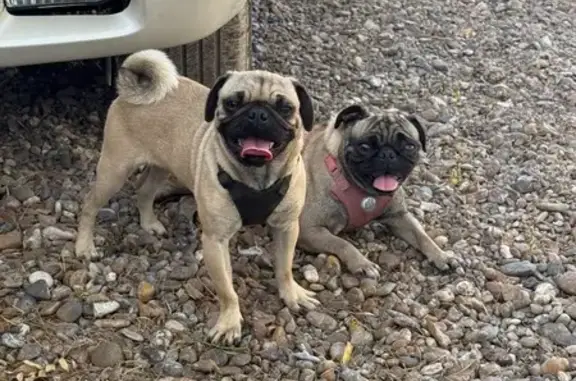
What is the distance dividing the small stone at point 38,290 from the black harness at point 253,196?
0.84 m

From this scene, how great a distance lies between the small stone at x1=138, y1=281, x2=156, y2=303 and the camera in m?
3.93

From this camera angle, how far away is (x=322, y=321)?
12.7ft

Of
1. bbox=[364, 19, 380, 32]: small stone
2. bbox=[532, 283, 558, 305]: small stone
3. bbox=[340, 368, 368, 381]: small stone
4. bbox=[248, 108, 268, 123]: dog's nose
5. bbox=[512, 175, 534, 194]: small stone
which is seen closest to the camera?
bbox=[248, 108, 268, 123]: dog's nose

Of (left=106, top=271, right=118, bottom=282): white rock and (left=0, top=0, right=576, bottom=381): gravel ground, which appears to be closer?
(left=0, top=0, right=576, bottom=381): gravel ground

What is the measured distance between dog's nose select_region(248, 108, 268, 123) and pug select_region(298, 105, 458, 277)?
3.07ft

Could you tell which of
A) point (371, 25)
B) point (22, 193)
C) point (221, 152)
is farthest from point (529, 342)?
point (371, 25)

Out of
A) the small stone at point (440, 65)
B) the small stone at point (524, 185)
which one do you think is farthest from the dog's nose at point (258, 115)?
the small stone at point (440, 65)

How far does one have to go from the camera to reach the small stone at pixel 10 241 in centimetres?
418

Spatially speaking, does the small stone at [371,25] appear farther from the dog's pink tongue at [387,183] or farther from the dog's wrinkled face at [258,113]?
the dog's wrinkled face at [258,113]

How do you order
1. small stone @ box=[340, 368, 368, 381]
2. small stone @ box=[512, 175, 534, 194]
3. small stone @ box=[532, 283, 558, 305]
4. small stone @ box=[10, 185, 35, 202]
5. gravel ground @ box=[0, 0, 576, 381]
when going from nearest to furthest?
small stone @ box=[340, 368, 368, 381], gravel ground @ box=[0, 0, 576, 381], small stone @ box=[532, 283, 558, 305], small stone @ box=[10, 185, 35, 202], small stone @ box=[512, 175, 534, 194]

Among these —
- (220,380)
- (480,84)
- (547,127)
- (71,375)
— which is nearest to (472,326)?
(220,380)

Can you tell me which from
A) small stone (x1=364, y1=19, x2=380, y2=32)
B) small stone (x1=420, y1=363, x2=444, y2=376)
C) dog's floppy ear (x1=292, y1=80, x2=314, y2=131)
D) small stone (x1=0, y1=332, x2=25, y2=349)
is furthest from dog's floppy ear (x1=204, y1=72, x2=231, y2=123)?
small stone (x1=364, y1=19, x2=380, y2=32)

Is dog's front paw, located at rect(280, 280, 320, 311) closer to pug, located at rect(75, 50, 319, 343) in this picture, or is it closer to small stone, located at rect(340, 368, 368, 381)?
pug, located at rect(75, 50, 319, 343)

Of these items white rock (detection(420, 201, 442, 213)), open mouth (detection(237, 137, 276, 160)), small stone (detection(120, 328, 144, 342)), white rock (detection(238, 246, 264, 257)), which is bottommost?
white rock (detection(420, 201, 442, 213))
